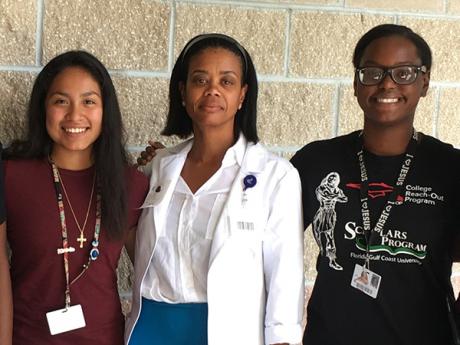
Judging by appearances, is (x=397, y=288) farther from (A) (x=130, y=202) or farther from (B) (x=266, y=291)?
(A) (x=130, y=202)

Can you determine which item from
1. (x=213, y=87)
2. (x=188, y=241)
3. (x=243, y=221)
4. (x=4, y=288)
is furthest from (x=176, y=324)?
(x=213, y=87)

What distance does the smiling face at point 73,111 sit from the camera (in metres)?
2.04

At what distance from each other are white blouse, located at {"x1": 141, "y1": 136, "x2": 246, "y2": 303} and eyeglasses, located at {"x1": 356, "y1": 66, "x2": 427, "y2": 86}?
497 mm

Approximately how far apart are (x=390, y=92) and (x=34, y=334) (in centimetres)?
134

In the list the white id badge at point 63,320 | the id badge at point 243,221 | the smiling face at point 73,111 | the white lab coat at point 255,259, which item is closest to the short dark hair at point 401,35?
the white lab coat at point 255,259

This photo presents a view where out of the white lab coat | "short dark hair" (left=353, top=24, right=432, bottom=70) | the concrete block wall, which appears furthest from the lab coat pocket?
"short dark hair" (left=353, top=24, right=432, bottom=70)

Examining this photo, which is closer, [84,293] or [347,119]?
[84,293]

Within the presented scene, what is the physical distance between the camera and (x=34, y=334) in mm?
1950

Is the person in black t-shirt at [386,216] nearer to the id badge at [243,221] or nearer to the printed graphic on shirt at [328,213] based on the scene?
the printed graphic on shirt at [328,213]

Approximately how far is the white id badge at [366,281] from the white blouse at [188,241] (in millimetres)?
471

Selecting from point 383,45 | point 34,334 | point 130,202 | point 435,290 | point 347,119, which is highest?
point 383,45

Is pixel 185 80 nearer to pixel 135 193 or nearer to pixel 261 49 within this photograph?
pixel 135 193

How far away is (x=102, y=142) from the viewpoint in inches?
84.4

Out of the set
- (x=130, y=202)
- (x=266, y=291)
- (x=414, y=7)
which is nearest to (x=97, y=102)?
(x=130, y=202)
